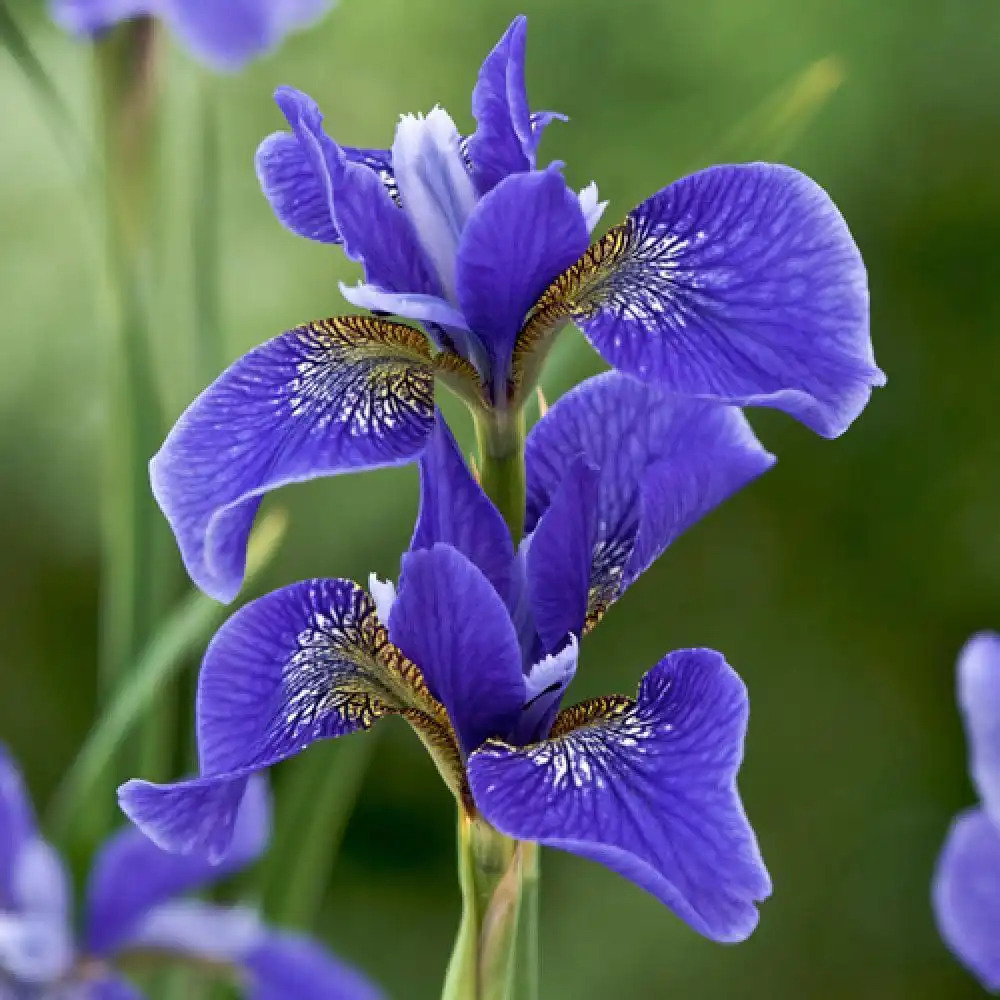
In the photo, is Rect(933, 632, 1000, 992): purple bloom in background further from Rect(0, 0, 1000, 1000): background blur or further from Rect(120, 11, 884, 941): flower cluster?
Rect(0, 0, 1000, 1000): background blur

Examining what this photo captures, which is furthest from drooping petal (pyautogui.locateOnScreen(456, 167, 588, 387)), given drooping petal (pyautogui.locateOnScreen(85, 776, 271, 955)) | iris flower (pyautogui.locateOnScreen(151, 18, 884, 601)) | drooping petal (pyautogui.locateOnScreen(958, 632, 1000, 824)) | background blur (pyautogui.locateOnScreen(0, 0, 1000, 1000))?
background blur (pyautogui.locateOnScreen(0, 0, 1000, 1000))

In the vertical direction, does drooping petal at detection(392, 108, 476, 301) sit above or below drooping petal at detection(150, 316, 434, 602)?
above

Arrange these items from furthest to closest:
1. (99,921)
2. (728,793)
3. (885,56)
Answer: (885,56), (99,921), (728,793)

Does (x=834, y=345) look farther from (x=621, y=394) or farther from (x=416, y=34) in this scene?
(x=416, y=34)

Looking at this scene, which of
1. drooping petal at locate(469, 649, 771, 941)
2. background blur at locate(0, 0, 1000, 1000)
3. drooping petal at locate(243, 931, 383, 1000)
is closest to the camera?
drooping petal at locate(469, 649, 771, 941)

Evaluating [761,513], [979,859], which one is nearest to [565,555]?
[979,859]

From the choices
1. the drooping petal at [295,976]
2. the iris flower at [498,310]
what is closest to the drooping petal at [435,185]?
the iris flower at [498,310]

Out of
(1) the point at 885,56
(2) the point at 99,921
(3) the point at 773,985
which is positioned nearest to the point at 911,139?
(1) the point at 885,56

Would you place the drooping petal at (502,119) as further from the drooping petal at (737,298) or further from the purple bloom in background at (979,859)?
the purple bloom in background at (979,859)
